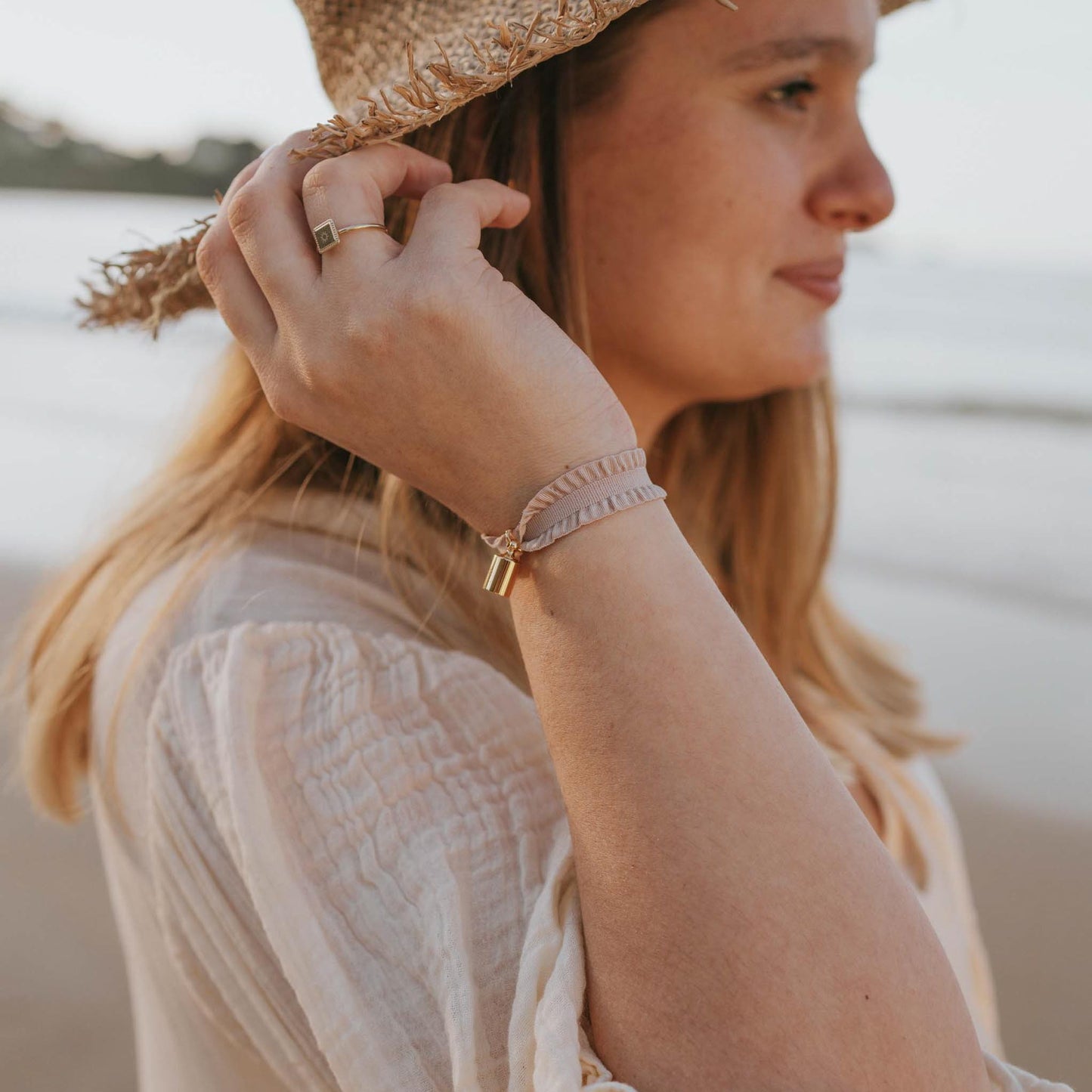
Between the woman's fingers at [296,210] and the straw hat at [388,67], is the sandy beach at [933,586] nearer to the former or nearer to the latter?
the straw hat at [388,67]

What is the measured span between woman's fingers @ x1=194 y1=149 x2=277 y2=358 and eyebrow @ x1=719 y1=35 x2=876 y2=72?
26.6 inches

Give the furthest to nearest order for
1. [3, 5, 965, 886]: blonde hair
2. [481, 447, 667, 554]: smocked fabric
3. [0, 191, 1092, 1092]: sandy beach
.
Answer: [0, 191, 1092, 1092]: sandy beach < [3, 5, 965, 886]: blonde hair < [481, 447, 667, 554]: smocked fabric

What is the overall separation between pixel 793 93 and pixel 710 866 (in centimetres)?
111

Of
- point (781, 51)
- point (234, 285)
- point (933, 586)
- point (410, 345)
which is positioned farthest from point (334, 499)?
point (933, 586)

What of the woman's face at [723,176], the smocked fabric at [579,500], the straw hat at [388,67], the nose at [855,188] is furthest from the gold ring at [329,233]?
the nose at [855,188]

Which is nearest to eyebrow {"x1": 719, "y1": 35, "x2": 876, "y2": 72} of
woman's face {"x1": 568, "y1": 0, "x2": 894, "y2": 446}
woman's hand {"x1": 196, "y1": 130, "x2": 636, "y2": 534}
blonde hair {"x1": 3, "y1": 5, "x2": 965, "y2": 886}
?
woman's face {"x1": 568, "y1": 0, "x2": 894, "y2": 446}

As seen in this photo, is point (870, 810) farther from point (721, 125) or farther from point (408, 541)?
point (721, 125)

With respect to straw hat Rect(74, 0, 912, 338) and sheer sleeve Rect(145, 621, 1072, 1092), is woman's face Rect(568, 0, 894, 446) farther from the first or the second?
sheer sleeve Rect(145, 621, 1072, 1092)

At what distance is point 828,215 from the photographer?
5.06 ft

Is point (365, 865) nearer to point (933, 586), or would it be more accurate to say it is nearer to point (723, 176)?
point (723, 176)

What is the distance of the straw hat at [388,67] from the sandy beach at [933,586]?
0.17 metres

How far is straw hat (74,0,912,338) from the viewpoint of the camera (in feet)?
3.50

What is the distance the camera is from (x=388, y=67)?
1.25 m

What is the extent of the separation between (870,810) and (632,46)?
1.25 metres
